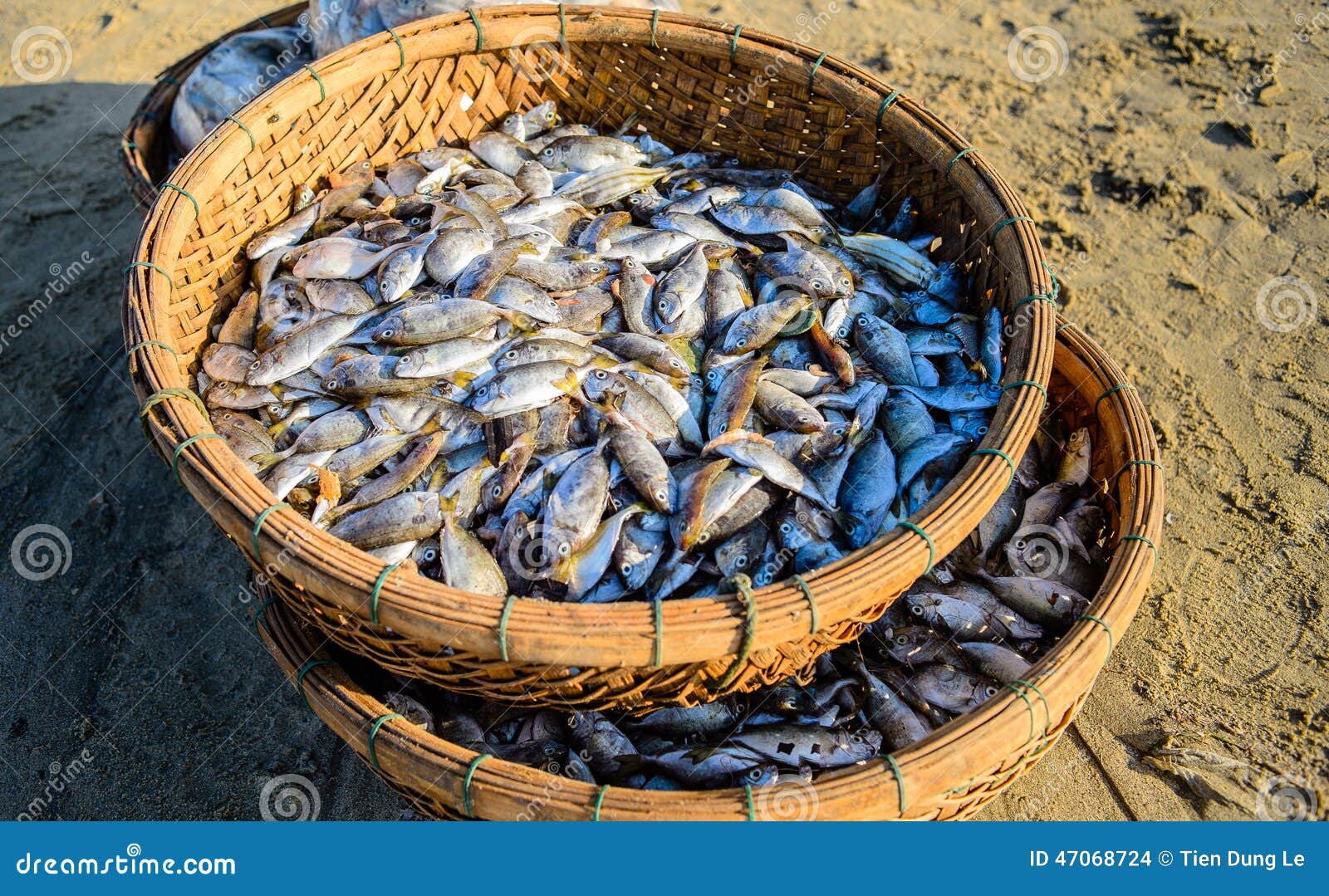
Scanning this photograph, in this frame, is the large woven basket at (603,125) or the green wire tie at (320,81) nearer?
the large woven basket at (603,125)

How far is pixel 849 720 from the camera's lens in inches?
111

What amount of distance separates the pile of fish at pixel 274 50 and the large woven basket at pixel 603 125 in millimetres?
431

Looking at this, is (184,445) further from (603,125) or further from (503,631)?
(603,125)

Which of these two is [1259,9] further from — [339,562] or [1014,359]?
[339,562]

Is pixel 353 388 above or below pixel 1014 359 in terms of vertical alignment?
below

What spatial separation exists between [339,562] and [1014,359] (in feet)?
7.00

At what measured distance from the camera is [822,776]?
2.54m

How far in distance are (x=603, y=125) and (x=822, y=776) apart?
303 centimetres

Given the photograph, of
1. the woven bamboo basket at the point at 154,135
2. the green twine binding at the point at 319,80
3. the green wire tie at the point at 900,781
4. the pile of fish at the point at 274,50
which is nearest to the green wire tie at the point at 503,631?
the green wire tie at the point at 900,781

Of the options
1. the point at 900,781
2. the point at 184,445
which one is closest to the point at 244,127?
the point at 184,445

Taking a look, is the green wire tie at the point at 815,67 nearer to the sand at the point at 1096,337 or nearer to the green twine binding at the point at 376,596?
the sand at the point at 1096,337

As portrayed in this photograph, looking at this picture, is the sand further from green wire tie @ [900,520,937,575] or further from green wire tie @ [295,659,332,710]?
green wire tie @ [900,520,937,575]

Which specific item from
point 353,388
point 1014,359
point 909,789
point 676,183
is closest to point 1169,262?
point 1014,359

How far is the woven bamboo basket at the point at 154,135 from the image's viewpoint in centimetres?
433
